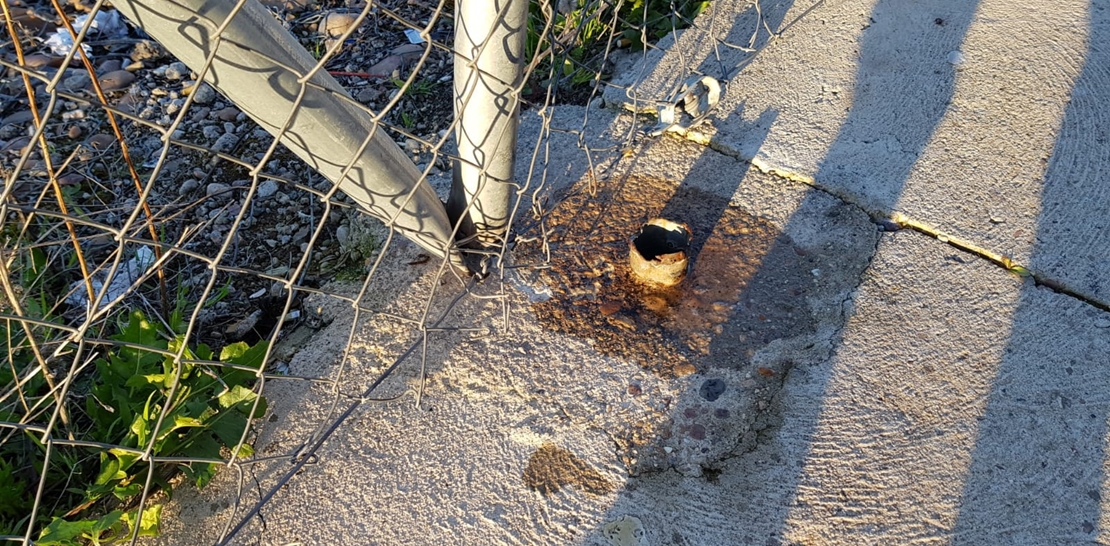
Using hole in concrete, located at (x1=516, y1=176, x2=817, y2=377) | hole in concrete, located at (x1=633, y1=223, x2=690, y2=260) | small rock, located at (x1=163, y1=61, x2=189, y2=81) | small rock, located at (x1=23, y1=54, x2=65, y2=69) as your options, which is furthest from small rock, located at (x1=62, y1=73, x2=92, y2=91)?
hole in concrete, located at (x1=633, y1=223, x2=690, y2=260)

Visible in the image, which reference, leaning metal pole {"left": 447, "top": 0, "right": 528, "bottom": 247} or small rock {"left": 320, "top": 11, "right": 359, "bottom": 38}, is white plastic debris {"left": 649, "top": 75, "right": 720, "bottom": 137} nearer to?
leaning metal pole {"left": 447, "top": 0, "right": 528, "bottom": 247}

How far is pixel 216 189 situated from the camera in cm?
264

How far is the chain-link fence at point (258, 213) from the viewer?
1.43 m

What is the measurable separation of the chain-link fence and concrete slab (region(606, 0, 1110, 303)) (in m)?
0.08

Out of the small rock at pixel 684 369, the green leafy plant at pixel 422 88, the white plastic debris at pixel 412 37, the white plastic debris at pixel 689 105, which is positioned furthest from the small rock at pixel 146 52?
the small rock at pixel 684 369

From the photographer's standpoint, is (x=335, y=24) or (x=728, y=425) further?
(x=335, y=24)

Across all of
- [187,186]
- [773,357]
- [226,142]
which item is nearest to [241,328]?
[187,186]

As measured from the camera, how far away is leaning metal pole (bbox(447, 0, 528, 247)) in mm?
1553

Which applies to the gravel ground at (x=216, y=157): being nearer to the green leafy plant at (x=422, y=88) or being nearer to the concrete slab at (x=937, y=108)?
the green leafy plant at (x=422, y=88)

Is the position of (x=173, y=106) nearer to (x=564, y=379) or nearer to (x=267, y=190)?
(x=267, y=190)

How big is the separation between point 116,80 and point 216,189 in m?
0.89

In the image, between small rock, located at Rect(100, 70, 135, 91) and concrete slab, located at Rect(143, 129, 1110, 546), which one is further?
small rock, located at Rect(100, 70, 135, 91)

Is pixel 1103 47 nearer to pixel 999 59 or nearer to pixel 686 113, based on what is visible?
pixel 999 59

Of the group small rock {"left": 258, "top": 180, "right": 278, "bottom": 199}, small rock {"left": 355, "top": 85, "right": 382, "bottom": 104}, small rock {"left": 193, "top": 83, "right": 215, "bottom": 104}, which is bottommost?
small rock {"left": 258, "top": 180, "right": 278, "bottom": 199}
